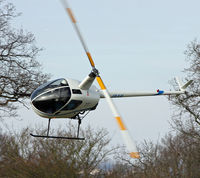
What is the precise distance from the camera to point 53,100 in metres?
10.9

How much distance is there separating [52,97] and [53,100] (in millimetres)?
104

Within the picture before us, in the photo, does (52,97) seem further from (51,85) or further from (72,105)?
(72,105)

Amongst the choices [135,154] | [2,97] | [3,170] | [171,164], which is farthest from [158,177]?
[135,154]

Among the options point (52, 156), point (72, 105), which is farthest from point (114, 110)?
point (52, 156)

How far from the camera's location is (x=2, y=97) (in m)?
18.0

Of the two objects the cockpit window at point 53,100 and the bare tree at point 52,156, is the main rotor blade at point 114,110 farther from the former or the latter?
the bare tree at point 52,156

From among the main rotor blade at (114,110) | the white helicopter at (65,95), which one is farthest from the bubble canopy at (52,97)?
the main rotor blade at (114,110)

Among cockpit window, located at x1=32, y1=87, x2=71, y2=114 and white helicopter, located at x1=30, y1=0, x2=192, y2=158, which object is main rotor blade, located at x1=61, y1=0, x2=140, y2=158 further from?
cockpit window, located at x1=32, y1=87, x2=71, y2=114

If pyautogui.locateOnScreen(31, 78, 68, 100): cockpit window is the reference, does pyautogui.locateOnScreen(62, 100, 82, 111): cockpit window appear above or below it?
below

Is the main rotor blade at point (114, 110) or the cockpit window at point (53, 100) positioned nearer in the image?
the main rotor blade at point (114, 110)

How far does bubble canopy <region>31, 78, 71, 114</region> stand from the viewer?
1086 centimetres

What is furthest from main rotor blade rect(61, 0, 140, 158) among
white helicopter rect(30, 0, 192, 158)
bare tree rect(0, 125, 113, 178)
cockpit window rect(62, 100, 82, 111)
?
bare tree rect(0, 125, 113, 178)

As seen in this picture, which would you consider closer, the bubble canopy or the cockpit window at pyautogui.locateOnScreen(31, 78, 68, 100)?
the bubble canopy

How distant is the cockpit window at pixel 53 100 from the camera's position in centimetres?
1085
